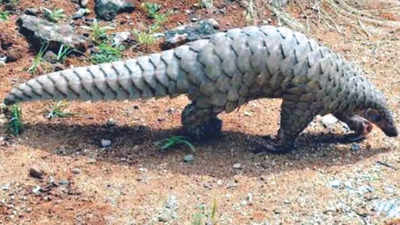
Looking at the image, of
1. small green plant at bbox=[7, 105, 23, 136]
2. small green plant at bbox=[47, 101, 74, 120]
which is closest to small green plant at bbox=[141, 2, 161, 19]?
small green plant at bbox=[47, 101, 74, 120]

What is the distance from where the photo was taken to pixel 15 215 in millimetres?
4031

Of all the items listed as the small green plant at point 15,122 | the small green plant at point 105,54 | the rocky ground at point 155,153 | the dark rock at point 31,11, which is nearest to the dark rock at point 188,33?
the rocky ground at point 155,153

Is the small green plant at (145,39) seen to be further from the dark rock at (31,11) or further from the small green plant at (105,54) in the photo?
the dark rock at (31,11)

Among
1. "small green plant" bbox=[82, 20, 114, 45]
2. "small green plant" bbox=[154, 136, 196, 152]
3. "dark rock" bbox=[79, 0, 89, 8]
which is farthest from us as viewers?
"dark rock" bbox=[79, 0, 89, 8]

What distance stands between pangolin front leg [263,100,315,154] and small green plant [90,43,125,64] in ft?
5.12

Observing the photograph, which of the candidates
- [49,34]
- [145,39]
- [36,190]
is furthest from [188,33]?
[36,190]

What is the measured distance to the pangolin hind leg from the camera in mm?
4646

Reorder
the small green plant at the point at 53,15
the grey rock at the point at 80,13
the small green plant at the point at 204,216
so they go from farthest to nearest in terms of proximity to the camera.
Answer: the grey rock at the point at 80,13 < the small green plant at the point at 53,15 < the small green plant at the point at 204,216

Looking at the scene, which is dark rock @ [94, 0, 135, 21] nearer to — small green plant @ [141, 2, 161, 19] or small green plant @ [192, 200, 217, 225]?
small green plant @ [141, 2, 161, 19]

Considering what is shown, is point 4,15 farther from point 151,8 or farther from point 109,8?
point 151,8

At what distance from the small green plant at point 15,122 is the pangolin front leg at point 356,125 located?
224 cm

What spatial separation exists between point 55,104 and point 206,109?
120 cm

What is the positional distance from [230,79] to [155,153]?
2.43ft

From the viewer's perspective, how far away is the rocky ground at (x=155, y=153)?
4156mm
